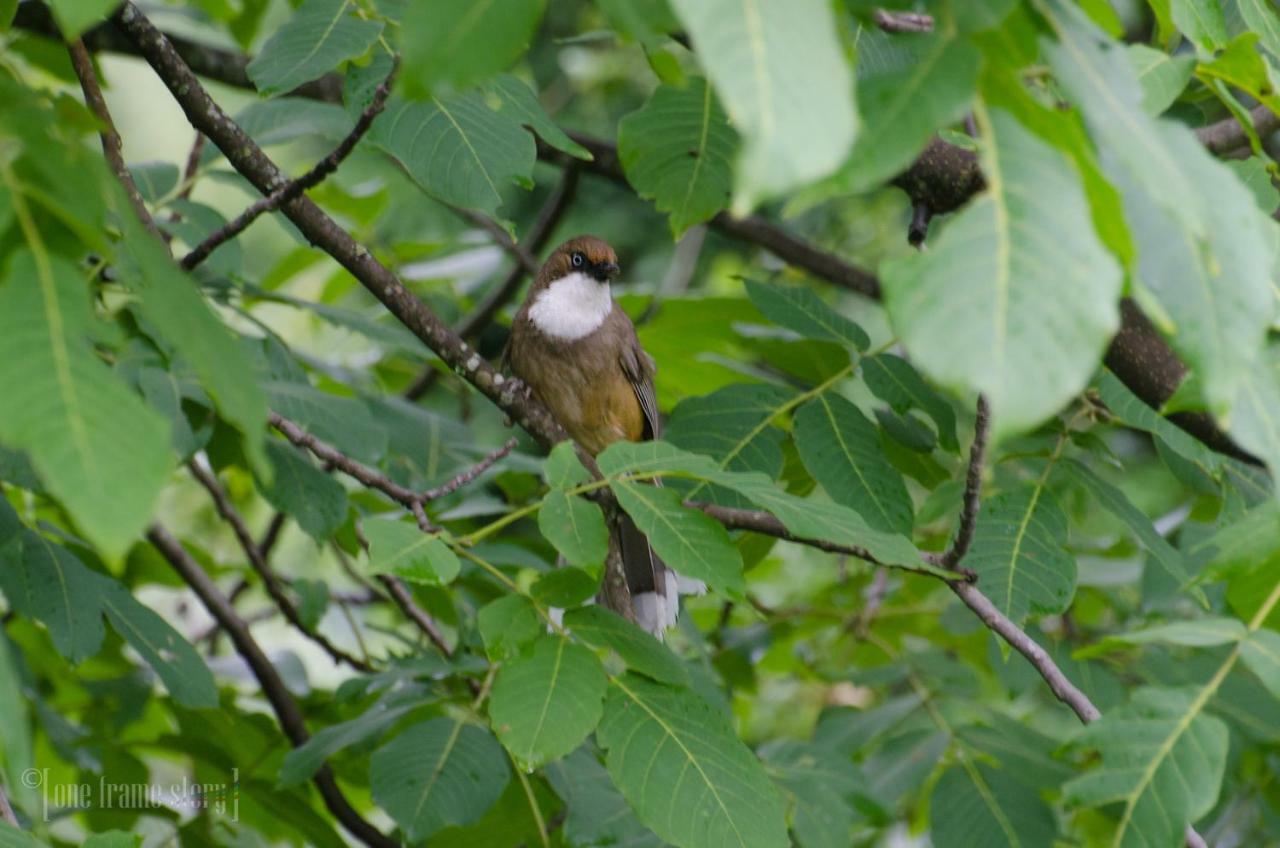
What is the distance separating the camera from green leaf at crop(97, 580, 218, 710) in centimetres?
298

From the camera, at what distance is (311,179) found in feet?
8.89

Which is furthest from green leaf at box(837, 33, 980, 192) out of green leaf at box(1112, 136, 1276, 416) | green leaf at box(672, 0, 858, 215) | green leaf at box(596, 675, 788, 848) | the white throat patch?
the white throat patch

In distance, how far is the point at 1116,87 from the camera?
4.50ft

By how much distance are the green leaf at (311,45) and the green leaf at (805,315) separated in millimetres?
1117

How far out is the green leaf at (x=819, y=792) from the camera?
3.15 meters

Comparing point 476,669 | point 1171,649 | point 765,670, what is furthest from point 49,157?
point 765,670

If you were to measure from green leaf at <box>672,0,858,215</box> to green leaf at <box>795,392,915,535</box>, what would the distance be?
5.94 ft

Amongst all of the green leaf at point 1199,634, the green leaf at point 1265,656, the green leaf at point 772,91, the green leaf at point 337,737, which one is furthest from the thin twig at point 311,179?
the green leaf at point 1265,656

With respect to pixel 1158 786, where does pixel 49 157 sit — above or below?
above

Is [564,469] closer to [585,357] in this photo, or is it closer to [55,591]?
[55,591]

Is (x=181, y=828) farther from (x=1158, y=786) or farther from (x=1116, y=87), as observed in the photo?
(x=1116, y=87)

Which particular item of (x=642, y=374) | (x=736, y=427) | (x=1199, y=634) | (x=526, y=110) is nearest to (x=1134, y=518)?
(x=736, y=427)

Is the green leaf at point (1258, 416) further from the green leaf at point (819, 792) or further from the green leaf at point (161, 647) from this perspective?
the green leaf at point (161, 647)

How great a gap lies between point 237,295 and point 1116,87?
2.96 metres
